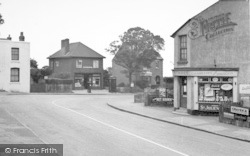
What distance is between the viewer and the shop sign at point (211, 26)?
25.3 m

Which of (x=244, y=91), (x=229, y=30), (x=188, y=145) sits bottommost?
(x=188, y=145)

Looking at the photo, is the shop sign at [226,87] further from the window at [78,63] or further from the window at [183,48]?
the window at [78,63]

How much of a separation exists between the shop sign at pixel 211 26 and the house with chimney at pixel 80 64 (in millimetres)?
39428

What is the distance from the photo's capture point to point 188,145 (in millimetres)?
14086

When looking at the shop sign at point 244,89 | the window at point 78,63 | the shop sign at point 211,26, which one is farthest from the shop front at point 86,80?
the shop sign at point 244,89

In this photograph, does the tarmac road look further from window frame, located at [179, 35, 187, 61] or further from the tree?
the tree

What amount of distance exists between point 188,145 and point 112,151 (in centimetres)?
335

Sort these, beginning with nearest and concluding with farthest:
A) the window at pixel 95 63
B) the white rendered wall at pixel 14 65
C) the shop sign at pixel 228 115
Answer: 1. the shop sign at pixel 228 115
2. the white rendered wall at pixel 14 65
3. the window at pixel 95 63

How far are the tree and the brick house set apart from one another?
718 centimetres

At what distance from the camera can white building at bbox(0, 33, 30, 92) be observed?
1908 inches

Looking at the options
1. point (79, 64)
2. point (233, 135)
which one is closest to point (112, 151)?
point (233, 135)

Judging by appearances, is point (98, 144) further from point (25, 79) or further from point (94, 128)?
point (25, 79)

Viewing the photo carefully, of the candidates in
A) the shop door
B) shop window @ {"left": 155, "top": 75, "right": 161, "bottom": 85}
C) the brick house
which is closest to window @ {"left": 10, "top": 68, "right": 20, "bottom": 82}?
the brick house

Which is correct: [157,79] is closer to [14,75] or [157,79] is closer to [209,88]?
[14,75]
